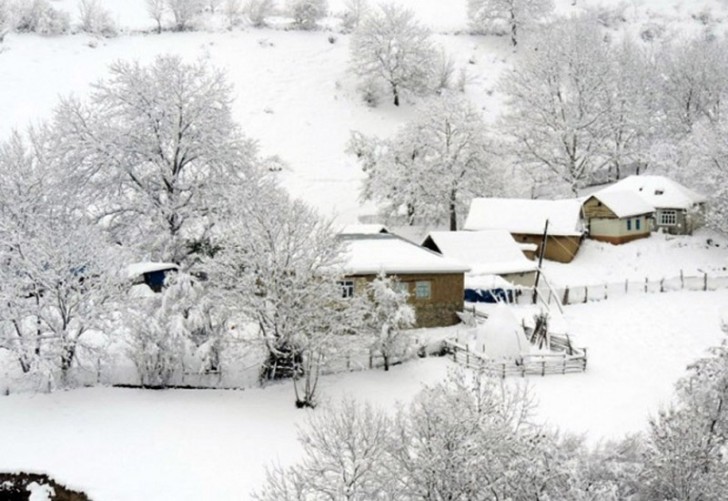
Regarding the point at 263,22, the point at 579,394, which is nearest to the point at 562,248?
the point at 579,394

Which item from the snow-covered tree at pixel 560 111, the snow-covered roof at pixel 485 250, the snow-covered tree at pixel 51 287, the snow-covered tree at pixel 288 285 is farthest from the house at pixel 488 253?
the snow-covered tree at pixel 51 287

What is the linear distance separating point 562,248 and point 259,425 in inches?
1097

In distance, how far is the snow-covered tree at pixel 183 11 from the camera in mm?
70312

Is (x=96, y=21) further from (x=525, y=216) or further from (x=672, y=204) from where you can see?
(x=672, y=204)

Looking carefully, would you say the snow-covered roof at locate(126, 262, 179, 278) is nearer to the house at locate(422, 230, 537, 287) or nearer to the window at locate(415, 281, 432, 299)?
the window at locate(415, 281, 432, 299)

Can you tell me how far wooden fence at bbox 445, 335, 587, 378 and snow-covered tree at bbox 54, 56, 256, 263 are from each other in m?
12.3

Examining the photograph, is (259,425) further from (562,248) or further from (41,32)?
(41,32)

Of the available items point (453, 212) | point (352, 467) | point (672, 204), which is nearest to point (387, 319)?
point (352, 467)

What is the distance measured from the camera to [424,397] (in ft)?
56.0

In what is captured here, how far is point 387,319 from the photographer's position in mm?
27844

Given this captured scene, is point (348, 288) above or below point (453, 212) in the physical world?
below

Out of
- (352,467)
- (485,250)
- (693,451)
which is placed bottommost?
(352,467)

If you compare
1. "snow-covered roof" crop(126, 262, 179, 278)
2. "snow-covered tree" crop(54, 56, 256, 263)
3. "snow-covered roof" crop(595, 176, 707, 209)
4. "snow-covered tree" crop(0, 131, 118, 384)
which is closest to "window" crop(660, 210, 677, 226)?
"snow-covered roof" crop(595, 176, 707, 209)

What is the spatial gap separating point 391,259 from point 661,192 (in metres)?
27.1
